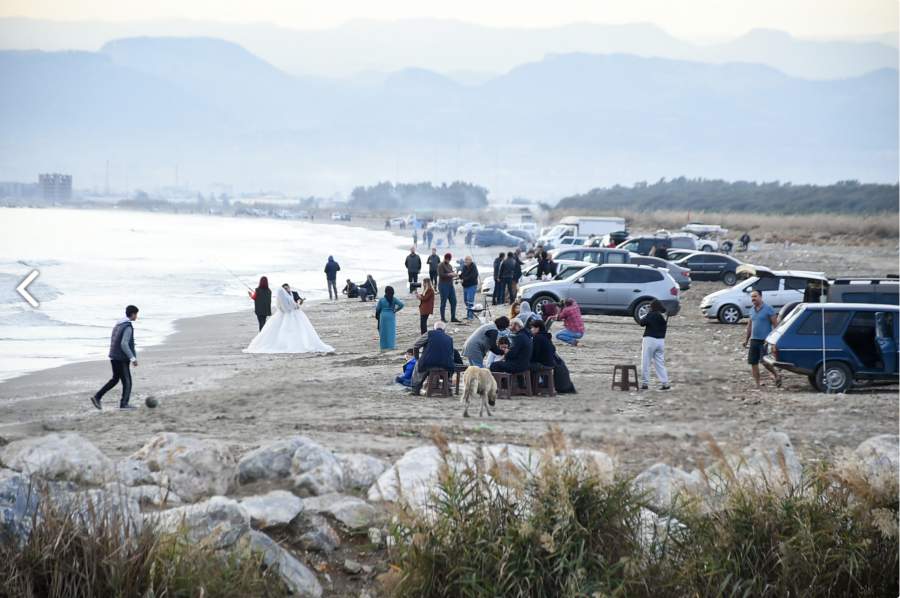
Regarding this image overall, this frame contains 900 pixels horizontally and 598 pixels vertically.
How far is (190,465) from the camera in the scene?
6523 mm

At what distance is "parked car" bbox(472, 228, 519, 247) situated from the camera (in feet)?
178

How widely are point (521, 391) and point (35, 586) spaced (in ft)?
21.0

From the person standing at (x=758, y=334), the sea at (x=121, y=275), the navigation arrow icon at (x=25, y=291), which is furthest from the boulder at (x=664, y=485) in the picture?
the navigation arrow icon at (x=25, y=291)

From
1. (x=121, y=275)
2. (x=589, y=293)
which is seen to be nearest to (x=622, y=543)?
(x=589, y=293)

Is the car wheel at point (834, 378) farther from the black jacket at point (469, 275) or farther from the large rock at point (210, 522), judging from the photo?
the black jacket at point (469, 275)

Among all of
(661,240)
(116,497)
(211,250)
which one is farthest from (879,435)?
(211,250)

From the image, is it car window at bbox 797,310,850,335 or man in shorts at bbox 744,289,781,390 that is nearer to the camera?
car window at bbox 797,310,850,335

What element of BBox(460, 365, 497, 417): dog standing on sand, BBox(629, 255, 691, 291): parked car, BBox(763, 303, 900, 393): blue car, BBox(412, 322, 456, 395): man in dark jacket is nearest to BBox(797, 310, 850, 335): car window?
BBox(763, 303, 900, 393): blue car

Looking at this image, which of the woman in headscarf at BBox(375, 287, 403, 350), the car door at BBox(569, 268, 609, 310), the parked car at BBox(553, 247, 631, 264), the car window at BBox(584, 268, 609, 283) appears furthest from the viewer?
the parked car at BBox(553, 247, 631, 264)

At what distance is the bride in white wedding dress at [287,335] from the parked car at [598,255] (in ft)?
41.0

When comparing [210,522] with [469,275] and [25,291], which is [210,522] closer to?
[469,275]

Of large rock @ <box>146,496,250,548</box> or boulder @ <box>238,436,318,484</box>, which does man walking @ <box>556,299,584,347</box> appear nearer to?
boulder @ <box>238,436,318,484</box>

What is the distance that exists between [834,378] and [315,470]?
7313 mm

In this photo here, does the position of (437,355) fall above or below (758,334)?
below
